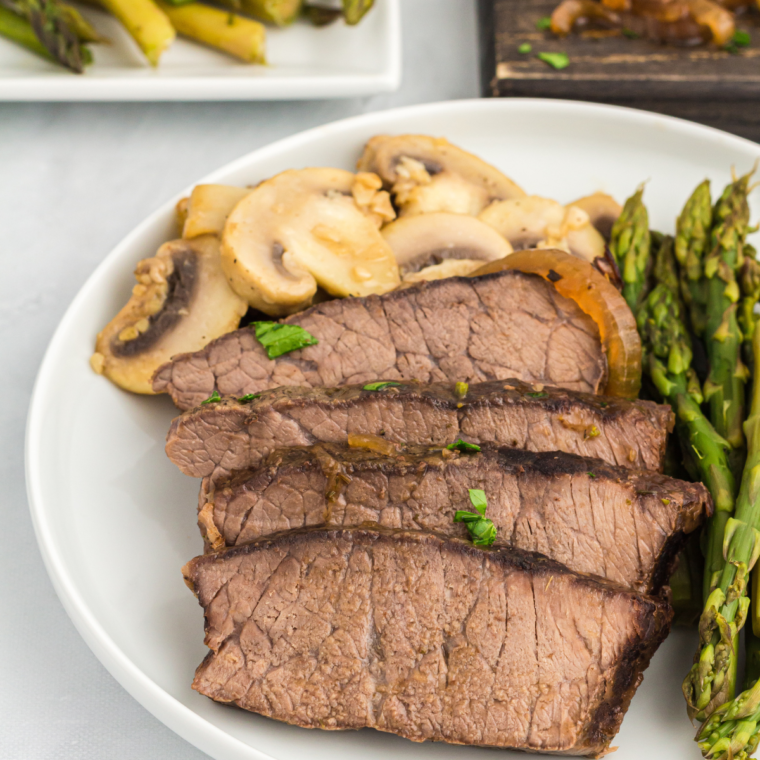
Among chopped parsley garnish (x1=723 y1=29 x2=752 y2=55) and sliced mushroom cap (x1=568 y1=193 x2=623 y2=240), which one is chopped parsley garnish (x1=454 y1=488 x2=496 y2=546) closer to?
sliced mushroom cap (x1=568 y1=193 x2=623 y2=240)

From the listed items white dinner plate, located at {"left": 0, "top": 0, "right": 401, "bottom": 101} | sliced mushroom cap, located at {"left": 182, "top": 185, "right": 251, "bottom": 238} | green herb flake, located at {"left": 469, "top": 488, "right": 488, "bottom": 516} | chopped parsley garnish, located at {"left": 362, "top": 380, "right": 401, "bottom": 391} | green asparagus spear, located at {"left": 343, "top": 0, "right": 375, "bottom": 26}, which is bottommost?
green herb flake, located at {"left": 469, "top": 488, "right": 488, "bottom": 516}

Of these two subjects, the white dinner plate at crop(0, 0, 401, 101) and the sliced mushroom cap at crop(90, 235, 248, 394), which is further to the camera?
the white dinner plate at crop(0, 0, 401, 101)

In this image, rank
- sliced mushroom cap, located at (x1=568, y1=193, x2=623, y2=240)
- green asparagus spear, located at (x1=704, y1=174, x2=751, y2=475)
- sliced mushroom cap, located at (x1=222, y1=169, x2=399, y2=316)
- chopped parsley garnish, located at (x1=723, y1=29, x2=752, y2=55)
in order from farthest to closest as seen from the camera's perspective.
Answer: chopped parsley garnish, located at (x1=723, y1=29, x2=752, y2=55), sliced mushroom cap, located at (x1=568, y1=193, x2=623, y2=240), sliced mushroom cap, located at (x1=222, y1=169, x2=399, y2=316), green asparagus spear, located at (x1=704, y1=174, x2=751, y2=475)

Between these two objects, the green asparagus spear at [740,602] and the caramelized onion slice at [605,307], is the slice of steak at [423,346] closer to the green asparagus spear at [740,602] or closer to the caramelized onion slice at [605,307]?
the caramelized onion slice at [605,307]

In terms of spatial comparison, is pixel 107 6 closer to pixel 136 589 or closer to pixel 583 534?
pixel 136 589

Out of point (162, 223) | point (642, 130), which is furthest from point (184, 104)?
point (642, 130)

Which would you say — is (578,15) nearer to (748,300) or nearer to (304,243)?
(748,300)

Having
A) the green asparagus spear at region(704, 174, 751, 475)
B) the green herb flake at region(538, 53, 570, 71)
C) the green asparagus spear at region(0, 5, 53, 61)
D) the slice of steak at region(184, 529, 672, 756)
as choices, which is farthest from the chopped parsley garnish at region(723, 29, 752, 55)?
the green asparagus spear at region(0, 5, 53, 61)
